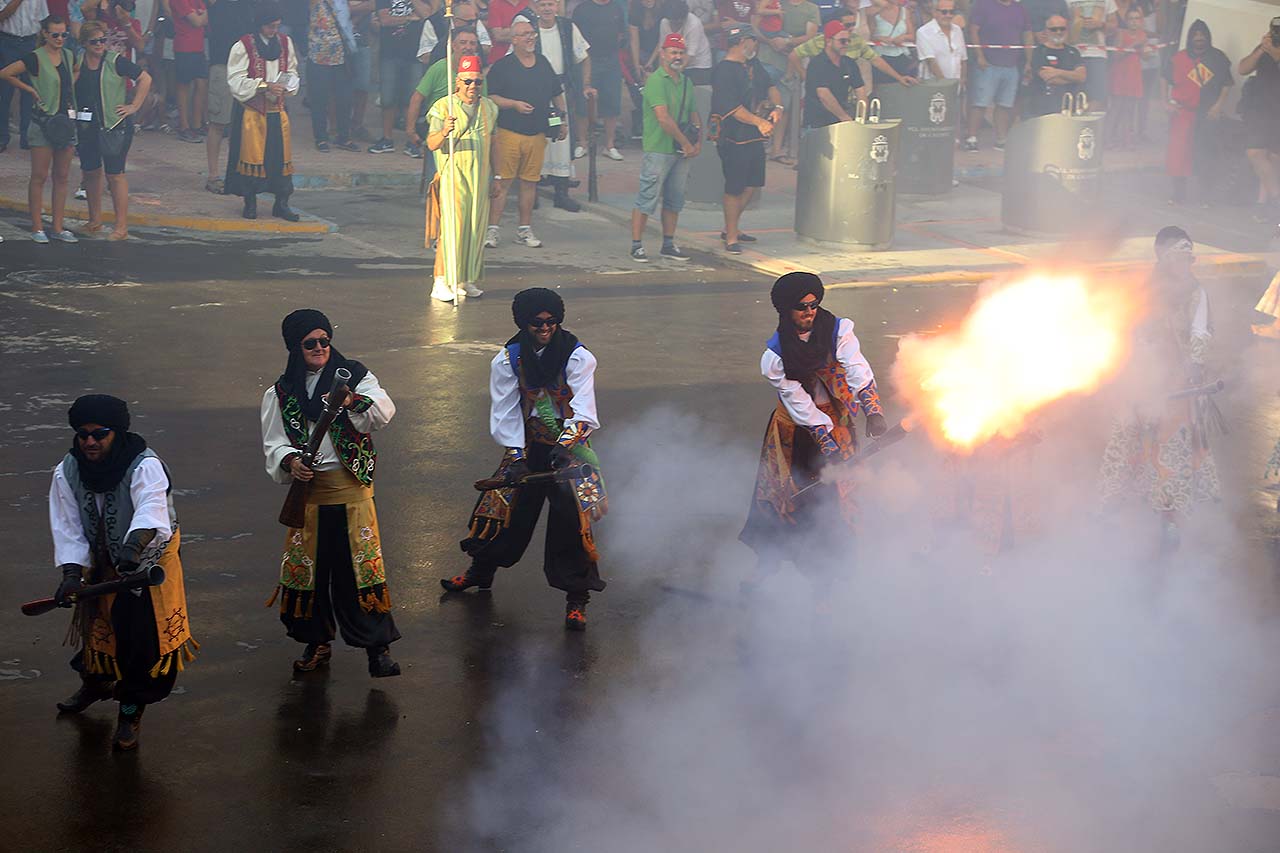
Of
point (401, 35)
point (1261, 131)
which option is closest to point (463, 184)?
point (401, 35)

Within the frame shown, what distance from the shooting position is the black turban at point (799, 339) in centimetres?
777

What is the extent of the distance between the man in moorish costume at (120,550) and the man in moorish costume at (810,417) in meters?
2.84

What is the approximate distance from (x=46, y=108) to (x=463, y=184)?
3.84m

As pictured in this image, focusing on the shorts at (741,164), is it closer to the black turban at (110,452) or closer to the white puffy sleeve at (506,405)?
the white puffy sleeve at (506,405)

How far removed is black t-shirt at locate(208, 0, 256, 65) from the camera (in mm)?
18688

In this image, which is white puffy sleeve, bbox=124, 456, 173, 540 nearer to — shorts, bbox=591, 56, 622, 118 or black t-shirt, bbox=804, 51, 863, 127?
black t-shirt, bbox=804, 51, 863, 127

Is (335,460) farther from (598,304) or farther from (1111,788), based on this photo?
(598,304)

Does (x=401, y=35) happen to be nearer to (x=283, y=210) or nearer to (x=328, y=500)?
(x=283, y=210)

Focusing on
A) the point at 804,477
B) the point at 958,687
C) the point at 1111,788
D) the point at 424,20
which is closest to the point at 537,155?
the point at 424,20

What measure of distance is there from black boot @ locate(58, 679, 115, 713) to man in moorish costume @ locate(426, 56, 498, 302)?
7768 mm

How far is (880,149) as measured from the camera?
1711cm

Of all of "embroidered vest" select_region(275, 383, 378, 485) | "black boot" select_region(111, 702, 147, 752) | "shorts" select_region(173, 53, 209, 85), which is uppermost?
"shorts" select_region(173, 53, 209, 85)

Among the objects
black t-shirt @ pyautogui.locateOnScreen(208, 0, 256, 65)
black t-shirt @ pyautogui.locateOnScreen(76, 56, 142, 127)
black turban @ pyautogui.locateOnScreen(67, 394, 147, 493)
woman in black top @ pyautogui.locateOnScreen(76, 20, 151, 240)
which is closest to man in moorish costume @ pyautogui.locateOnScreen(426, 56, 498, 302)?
woman in black top @ pyautogui.locateOnScreen(76, 20, 151, 240)

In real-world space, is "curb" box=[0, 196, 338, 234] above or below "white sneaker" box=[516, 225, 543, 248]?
below
